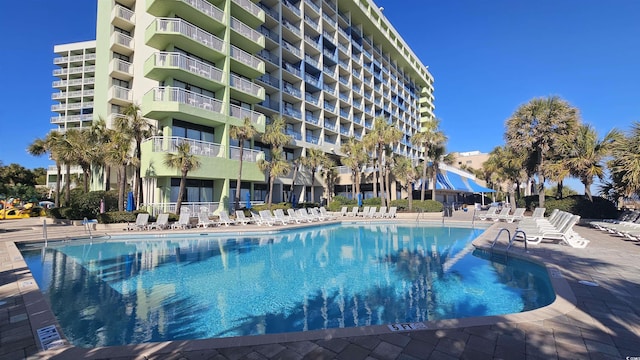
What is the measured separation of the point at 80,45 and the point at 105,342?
188 ft

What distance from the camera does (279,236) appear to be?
51.4ft

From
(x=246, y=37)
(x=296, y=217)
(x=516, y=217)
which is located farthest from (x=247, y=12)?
(x=516, y=217)

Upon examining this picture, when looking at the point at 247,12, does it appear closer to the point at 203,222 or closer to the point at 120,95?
the point at 120,95

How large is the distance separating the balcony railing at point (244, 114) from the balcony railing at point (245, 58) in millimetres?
3877

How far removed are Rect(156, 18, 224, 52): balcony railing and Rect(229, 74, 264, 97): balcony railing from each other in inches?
90.5

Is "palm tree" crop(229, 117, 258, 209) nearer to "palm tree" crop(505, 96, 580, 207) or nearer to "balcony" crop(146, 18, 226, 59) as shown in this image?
"balcony" crop(146, 18, 226, 59)

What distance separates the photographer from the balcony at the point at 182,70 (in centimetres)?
1889

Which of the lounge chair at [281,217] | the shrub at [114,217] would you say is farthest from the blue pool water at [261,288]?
the lounge chair at [281,217]

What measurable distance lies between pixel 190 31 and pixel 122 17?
898 cm

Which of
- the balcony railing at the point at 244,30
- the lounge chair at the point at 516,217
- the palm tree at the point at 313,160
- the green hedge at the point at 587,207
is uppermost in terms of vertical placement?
the balcony railing at the point at 244,30

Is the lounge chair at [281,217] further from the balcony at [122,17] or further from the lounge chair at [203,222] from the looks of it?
the balcony at [122,17]

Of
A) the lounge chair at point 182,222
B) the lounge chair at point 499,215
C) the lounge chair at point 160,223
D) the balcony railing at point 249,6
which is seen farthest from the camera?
the balcony railing at point 249,6

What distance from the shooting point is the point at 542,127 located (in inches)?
746

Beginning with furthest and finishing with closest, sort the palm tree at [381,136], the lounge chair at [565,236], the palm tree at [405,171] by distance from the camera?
the palm tree at [405,171]
the palm tree at [381,136]
the lounge chair at [565,236]
